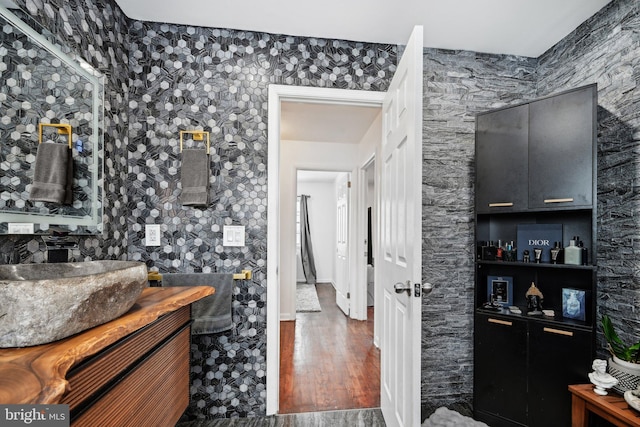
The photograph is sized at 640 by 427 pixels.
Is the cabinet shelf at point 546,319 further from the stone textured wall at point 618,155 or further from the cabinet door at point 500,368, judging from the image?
the stone textured wall at point 618,155

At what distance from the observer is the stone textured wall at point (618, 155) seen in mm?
1559

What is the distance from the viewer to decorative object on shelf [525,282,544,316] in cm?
180

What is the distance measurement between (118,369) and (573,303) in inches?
85.2

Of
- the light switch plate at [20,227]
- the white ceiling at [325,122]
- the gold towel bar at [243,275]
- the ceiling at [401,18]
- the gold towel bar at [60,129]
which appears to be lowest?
the gold towel bar at [243,275]

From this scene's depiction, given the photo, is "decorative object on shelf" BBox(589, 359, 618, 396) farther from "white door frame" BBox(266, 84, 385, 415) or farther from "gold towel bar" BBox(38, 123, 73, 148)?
"gold towel bar" BBox(38, 123, 73, 148)

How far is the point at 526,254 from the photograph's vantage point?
72.1 inches

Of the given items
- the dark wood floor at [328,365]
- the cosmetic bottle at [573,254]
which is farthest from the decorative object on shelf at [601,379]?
the dark wood floor at [328,365]

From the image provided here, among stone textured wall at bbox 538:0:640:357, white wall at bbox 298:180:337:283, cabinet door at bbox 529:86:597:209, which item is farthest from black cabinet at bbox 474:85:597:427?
white wall at bbox 298:180:337:283

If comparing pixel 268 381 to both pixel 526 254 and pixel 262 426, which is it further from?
pixel 526 254

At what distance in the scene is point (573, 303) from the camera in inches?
66.4

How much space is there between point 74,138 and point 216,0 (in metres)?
1.05

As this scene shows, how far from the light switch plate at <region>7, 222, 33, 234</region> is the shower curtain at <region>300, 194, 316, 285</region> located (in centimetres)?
544

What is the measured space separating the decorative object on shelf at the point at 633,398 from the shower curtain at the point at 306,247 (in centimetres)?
542

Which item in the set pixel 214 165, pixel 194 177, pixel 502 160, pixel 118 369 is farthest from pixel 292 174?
pixel 118 369
